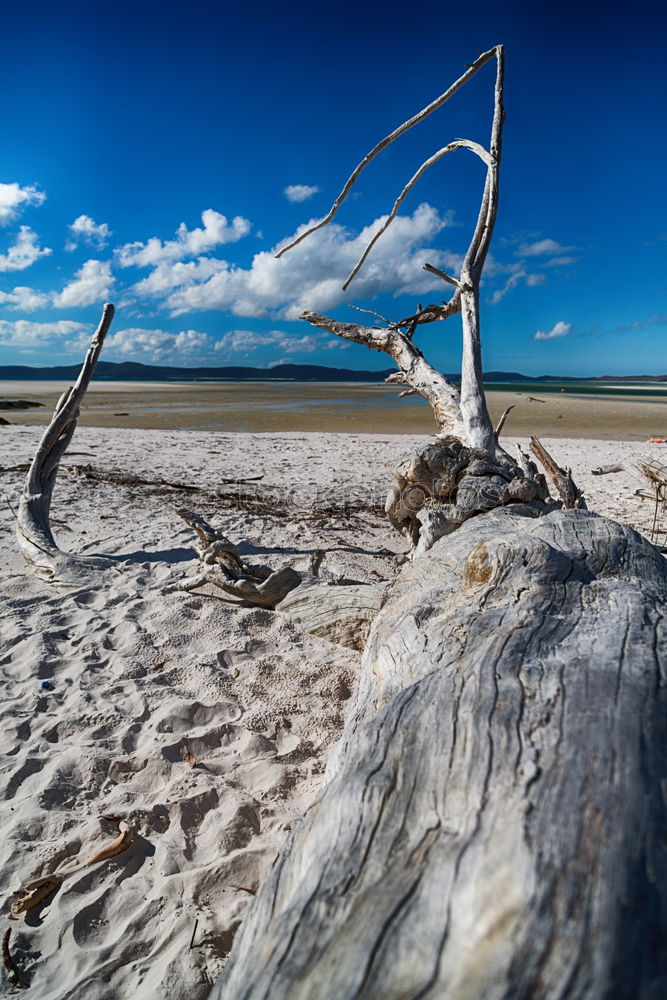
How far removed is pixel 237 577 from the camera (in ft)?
13.5

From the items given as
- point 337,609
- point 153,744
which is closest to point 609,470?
point 337,609

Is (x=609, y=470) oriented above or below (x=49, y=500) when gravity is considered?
above

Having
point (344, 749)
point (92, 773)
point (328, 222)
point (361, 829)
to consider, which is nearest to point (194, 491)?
point (328, 222)

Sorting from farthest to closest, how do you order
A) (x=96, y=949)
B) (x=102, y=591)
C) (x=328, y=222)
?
(x=328, y=222)
(x=102, y=591)
(x=96, y=949)

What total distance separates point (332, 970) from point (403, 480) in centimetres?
348

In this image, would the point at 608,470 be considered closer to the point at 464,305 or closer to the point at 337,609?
the point at 464,305

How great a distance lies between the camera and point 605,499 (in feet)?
25.6

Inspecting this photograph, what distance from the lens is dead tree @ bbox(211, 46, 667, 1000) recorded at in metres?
1.00

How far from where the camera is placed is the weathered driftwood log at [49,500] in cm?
450

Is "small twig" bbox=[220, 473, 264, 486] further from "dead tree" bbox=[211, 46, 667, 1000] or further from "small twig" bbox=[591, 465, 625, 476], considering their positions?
"dead tree" bbox=[211, 46, 667, 1000]

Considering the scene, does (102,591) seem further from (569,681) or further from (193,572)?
(569,681)

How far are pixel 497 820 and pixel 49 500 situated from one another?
5.13 m

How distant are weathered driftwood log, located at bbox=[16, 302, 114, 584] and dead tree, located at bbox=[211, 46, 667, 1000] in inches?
126

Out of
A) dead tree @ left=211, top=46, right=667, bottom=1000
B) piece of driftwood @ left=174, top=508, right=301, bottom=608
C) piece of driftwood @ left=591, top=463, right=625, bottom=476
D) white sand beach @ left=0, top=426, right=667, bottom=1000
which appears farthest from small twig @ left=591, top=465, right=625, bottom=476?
dead tree @ left=211, top=46, right=667, bottom=1000
